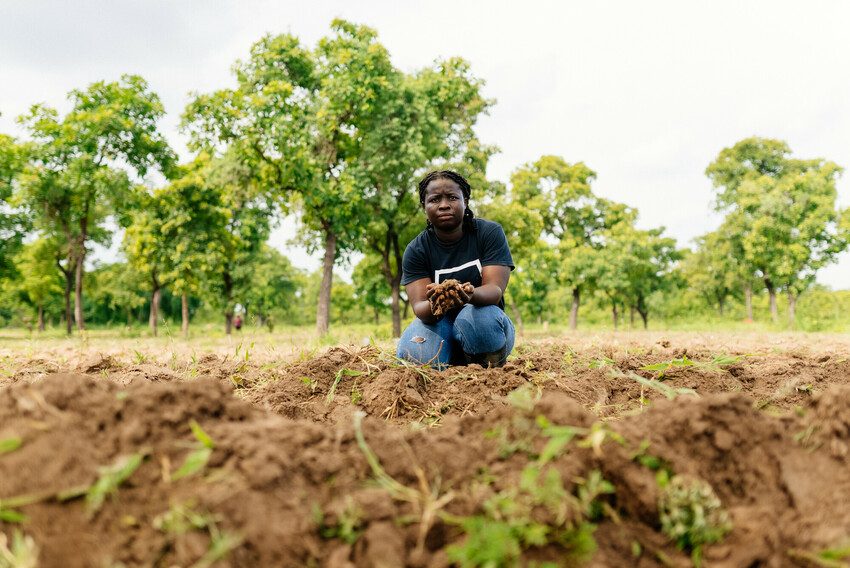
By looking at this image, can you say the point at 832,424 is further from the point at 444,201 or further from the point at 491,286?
the point at 444,201

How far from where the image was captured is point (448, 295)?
3.89 m

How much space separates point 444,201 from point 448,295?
2.58ft

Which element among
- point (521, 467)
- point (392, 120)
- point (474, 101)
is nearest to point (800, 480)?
point (521, 467)

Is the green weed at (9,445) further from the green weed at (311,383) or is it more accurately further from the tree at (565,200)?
the tree at (565,200)

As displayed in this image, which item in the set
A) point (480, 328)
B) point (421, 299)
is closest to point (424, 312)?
point (421, 299)

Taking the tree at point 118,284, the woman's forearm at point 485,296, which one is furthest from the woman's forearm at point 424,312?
the tree at point 118,284

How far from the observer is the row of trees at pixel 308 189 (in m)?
14.8

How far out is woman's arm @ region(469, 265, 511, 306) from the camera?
3.98 meters

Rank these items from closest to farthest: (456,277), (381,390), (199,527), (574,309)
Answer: (199,527), (381,390), (456,277), (574,309)

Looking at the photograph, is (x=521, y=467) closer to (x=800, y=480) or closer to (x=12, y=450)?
(x=800, y=480)

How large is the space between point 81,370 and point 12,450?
3442mm

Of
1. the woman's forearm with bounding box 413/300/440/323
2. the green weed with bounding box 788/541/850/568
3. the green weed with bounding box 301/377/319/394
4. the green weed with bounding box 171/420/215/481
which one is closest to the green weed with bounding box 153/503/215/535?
the green weed with bounding box 171/420/215/481

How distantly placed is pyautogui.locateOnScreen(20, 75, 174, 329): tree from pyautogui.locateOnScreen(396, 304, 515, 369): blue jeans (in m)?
17.9

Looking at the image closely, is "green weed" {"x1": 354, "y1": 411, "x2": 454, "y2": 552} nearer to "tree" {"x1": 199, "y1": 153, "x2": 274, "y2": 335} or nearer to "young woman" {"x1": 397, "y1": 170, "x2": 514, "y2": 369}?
"young woman" {"x1": 397, "y1": 170, "x2": 514, "y2": 369}
